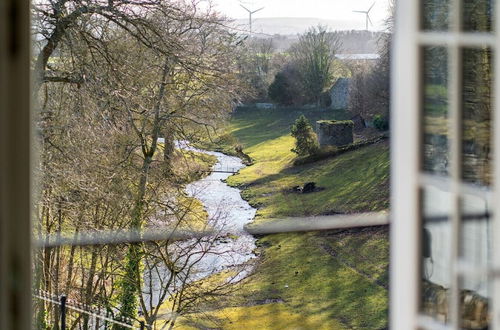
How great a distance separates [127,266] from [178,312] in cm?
52

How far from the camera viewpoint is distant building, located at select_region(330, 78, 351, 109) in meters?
5.75

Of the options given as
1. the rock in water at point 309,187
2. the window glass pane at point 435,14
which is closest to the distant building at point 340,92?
the rock in water at point 309,187

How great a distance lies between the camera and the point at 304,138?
5.89m

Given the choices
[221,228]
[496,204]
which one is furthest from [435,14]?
[221,228]

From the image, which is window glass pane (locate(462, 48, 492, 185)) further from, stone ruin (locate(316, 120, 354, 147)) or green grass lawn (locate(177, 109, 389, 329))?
stone ruin (locate(316, 120, 354, 147))

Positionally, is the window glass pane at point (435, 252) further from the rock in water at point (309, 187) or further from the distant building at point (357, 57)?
the rock in water at point (309, 187)

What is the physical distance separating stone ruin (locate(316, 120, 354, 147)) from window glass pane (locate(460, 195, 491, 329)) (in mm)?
4877

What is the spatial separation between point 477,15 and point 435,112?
0.21 m

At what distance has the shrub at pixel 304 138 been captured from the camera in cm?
582

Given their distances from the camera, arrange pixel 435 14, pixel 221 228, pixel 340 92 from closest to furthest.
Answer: pixel 435 14 → pixel 221 228 → pixel 340 92

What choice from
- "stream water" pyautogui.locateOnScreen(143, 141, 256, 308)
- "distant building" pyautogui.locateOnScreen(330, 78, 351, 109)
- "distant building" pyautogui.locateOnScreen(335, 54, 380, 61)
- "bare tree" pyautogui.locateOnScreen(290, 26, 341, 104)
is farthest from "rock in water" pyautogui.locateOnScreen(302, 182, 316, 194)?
"distant building" pyautogui.locateOnScreen(335, 54, 380, 61)

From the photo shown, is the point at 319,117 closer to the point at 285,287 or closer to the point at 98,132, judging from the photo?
the point at 285,287

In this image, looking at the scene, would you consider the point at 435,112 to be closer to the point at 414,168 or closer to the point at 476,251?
the point at 414,168

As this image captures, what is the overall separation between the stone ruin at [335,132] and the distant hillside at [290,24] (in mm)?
755
